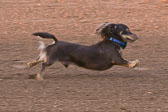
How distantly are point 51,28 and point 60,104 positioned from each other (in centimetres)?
536

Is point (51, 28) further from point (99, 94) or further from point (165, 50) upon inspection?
point (99, 94)

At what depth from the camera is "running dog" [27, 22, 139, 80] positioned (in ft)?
24.5

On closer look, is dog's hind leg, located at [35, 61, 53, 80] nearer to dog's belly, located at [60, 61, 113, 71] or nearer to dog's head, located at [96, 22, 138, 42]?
dog's belly, located at [60, 61, 113, 71]

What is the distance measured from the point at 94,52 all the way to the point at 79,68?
86 cm

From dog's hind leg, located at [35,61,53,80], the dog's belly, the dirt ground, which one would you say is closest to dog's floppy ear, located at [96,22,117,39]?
the dog's belly

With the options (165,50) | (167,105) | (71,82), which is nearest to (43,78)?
(71,82)

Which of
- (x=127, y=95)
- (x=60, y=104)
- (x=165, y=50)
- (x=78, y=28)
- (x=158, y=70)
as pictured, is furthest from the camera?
(x=78, y=28)

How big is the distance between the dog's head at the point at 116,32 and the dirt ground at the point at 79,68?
2.01 ft

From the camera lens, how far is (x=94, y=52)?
298 inches

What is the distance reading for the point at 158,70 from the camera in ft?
27.2

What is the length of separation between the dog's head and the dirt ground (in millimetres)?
614

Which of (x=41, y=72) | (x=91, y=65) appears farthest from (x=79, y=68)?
(x=41, y=72)

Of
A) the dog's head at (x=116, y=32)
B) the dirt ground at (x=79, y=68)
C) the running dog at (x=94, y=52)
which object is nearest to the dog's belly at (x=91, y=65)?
the running dog at (x=94, y=52)

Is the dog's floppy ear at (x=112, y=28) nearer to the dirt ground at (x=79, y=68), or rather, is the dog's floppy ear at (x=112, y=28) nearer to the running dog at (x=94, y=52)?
the running dog at (x=94, y=52)
